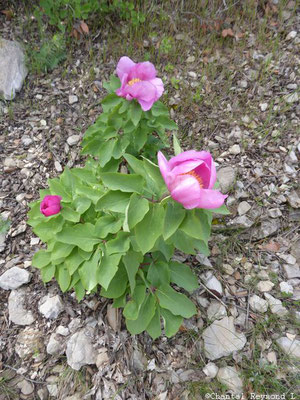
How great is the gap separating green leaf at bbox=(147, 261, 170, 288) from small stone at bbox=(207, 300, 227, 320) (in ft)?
1.81

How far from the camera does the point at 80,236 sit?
75.9 inches

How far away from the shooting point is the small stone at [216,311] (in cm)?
240

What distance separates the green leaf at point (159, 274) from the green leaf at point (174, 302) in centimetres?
5

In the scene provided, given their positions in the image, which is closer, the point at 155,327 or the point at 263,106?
the point at 155,327

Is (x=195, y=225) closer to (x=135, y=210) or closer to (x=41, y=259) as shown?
(x=135, y=210)

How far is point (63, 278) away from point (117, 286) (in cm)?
35

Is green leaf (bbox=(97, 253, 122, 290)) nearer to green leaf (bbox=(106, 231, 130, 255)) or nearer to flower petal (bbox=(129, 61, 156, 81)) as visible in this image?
green leaf (bbox=(106, 231, 130, 255))

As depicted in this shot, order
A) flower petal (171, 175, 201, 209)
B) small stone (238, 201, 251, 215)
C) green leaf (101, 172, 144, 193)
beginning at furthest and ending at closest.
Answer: small stone (238, 201, 251, 215) < green leaf (101, 172, 144, 193) < flower petal (171, 175, 201, 209)

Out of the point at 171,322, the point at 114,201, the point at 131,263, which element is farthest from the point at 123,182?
the point at 171,322

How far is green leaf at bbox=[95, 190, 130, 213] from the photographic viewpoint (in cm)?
160

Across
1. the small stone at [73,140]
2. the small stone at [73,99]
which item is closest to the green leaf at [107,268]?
the small stone at [73,140]

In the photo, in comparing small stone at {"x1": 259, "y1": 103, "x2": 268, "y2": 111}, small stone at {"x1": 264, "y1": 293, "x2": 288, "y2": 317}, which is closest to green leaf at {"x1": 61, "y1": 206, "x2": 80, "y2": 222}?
small stone at {"x1": 264, "y1": 293, "x2": 288, "y2": 317}

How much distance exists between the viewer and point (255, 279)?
8.41ft

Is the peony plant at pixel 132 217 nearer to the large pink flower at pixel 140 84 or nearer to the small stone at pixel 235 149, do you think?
the large pink flower at pixel 140 84
